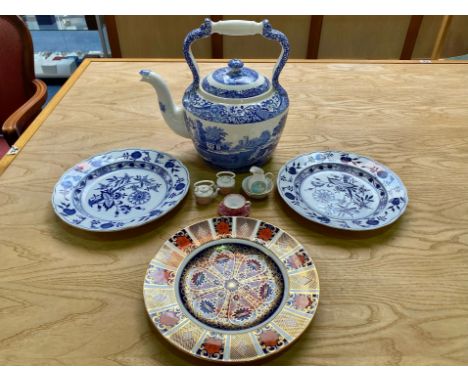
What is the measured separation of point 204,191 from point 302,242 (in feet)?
0.72

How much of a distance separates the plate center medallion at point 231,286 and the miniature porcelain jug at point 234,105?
210mm

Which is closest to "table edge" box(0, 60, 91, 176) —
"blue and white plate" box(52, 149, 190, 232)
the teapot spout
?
"blue and white plate" box(52, 149, 190, 232)

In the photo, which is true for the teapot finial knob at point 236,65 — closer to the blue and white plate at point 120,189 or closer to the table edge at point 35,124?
the blue and white plate at point 120,189

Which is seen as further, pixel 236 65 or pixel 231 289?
pixel 236 65

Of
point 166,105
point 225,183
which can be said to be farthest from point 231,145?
point 166,105

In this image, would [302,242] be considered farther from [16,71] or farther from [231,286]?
[16,71]

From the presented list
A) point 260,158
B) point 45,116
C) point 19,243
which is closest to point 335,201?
point 260,158

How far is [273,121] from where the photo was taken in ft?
2.46

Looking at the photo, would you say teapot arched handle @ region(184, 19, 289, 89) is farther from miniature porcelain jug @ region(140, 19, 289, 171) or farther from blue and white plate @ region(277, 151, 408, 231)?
blue and white plate @ region(277, 151, 408, 231)

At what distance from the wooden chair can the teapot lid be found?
27.1 inches

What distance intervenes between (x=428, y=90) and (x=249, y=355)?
102cm

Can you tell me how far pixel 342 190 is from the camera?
2.58 ft

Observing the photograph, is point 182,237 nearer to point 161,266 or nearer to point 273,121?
point 161,266

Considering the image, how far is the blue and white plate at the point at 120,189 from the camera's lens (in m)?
0.71
